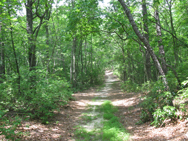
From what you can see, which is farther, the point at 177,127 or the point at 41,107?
the point at 41,107

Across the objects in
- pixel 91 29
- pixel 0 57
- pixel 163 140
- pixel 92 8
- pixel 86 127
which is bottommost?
pixel 86 127

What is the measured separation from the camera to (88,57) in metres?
23.8

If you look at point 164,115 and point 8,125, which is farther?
point 164,115

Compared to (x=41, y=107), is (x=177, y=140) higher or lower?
lower

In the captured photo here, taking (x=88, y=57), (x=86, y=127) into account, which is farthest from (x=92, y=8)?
(x=88, y=57)

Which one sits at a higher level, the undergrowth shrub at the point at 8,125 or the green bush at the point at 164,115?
the undergrowth shrub at the point at 8,125

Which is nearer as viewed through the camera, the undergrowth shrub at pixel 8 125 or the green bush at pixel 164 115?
the undergrowth shrub at pixel 8 125

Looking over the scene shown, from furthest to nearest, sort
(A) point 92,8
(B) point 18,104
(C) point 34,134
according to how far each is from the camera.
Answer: (A) point 92,8 → (B) point 18,104 → (C) point 34,134

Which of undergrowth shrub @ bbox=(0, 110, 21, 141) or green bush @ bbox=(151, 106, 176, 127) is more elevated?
undergrowth shrub @ bbox=(0, 110, 21, 141)

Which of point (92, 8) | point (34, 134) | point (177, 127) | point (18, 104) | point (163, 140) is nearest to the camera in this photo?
point (163, 140)

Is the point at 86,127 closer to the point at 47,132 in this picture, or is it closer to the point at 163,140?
the point at 47,132

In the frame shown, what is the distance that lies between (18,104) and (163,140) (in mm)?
5216

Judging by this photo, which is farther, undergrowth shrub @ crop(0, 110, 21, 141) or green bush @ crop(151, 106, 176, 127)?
green bush @ crop(151, 106, 176, 127)

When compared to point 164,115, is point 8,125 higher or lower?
higher
